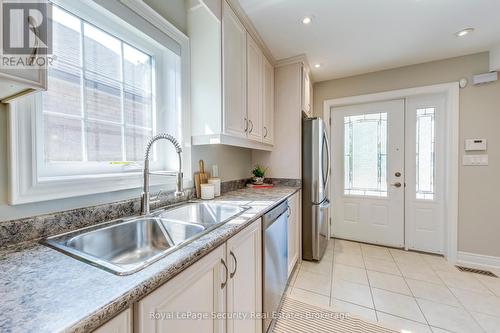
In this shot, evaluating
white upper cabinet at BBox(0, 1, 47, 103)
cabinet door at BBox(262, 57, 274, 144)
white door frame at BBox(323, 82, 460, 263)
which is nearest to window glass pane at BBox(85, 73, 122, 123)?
white upper cabinet at BBox(0, 1, 47, 103)

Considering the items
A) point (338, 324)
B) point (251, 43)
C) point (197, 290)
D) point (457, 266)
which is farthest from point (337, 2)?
point (457, 266)

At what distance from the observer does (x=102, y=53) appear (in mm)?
1176

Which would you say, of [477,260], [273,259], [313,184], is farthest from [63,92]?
[477,260]

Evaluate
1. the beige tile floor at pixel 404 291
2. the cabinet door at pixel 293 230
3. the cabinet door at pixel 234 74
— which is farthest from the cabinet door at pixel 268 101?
the beige tile floor at pixel 404 291

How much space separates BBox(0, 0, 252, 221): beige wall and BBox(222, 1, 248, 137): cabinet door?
0.34 metres

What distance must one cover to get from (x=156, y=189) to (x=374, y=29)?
2.36 m

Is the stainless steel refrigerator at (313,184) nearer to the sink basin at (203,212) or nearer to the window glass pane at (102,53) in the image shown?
the sink basin at (203,212)

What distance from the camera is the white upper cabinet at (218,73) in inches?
59.4

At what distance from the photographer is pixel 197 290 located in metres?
0.73

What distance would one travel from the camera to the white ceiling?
1635 mm

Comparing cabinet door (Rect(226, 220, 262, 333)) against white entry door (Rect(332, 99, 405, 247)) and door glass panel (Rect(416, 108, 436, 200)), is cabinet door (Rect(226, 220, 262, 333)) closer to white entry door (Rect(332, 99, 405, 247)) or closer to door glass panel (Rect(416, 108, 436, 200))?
white entry door (Rect(332, 99, 405, 247))

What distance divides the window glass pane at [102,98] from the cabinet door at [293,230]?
1.55 meters

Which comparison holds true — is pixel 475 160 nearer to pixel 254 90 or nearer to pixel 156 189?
pixel 254 90

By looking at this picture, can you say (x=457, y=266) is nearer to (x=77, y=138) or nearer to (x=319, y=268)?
(x=319, y=268)
